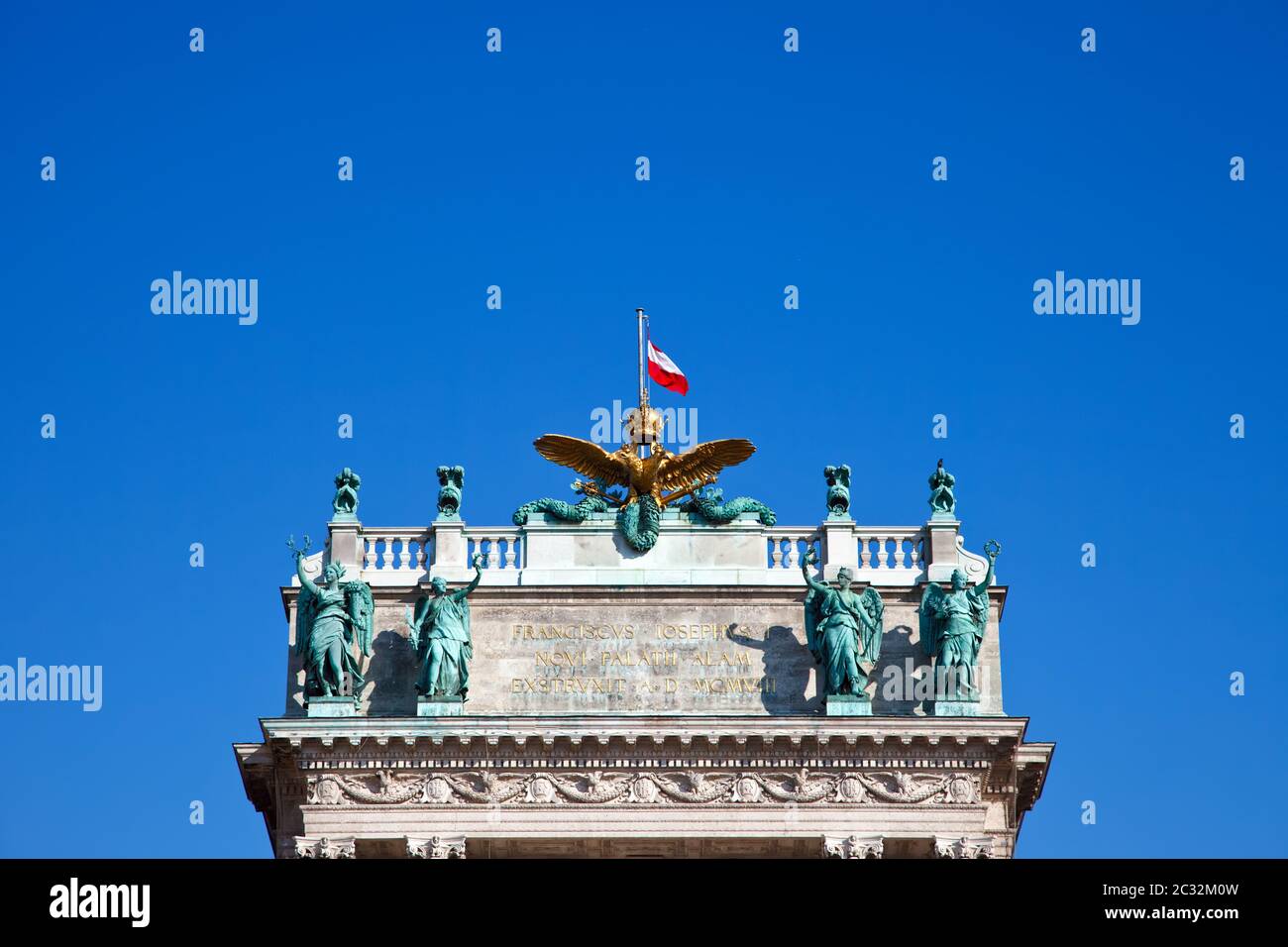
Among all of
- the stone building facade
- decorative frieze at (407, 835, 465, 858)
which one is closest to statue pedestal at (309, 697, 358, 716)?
the stone building facade

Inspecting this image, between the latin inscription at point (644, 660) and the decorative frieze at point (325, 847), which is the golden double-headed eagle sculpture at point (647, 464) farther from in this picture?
the decorative frieze at point (325, 847)

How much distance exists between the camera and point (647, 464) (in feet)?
194

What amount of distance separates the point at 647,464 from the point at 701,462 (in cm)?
115

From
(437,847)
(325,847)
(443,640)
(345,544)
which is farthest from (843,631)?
(325,847)

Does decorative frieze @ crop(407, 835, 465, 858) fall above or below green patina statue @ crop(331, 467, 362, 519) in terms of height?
below

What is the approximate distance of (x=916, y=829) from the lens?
181ft

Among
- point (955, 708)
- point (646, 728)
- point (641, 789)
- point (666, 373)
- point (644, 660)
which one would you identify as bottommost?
point (641, 789)

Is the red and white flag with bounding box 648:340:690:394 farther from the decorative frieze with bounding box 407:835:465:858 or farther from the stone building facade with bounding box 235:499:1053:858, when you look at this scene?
the decorative frieze with bounding box 407:835:465:858

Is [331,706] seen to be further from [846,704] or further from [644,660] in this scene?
[846,704]

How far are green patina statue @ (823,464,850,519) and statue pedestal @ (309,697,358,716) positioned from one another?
1043 cm

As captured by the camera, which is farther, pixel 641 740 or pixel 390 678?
pixel 390 678

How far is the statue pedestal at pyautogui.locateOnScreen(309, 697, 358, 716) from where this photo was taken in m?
55.8
